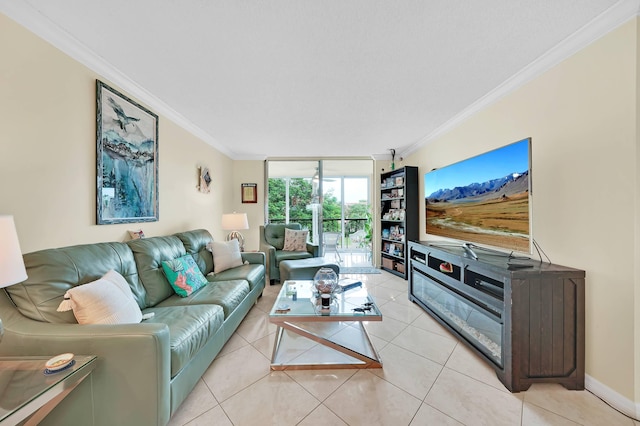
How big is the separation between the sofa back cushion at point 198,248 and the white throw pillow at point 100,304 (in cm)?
114

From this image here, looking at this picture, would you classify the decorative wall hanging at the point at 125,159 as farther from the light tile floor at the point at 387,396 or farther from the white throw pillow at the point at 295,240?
the white throw pillow at the point at 295,240

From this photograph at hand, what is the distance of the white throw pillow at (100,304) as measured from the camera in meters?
1.21

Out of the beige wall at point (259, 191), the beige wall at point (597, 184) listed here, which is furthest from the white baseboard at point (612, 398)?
the beige wall at point (259, 191)

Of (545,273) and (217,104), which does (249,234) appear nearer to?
(217,104)

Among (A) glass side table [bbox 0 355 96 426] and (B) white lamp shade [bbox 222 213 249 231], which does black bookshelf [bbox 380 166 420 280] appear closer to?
(B) white lamp shade [bbox 222 213 249 231]

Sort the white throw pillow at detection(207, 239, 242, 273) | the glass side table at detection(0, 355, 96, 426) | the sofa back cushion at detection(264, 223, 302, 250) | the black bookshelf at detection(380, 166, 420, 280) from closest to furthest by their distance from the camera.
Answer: the glass side table at detection(0, 355, 96, 426) < the white throw pillow at detection(207, 239, 242, 273) < the black bookshelf at detection(380, 166, 420, 280) < the sofa back cushion at detection(264, 223, 302, 250)

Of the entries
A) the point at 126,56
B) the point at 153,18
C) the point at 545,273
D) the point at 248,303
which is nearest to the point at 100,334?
the point at 248,303

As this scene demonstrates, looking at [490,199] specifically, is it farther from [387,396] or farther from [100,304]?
[100,304]

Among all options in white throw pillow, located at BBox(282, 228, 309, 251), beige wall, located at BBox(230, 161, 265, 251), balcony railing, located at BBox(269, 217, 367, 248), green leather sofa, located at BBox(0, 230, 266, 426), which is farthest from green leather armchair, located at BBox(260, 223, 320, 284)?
green leather sofa, located at BBox(0, 230, 266, 426)

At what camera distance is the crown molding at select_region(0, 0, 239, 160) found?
1.26 metres

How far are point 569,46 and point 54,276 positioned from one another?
3.50m

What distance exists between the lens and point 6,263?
90 cm

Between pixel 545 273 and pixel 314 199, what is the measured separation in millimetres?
3929

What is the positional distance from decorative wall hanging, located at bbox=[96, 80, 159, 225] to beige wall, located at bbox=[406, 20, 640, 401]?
3.43 metres
